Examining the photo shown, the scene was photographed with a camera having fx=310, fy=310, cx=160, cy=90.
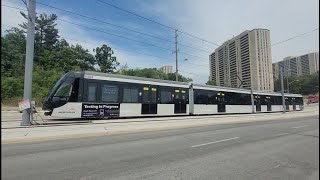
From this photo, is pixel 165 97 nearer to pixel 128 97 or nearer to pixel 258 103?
pixel 128 97

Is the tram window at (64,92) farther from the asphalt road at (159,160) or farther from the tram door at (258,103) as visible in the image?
the tram door at (258,103)

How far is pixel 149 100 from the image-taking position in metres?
23.6

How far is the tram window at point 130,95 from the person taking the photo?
21781mm

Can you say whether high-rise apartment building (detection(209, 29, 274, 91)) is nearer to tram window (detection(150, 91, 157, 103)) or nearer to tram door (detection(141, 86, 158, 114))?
tram window (detection(150, 91, 157, 103))

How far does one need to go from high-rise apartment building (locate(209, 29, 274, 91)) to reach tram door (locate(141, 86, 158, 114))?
2058cm

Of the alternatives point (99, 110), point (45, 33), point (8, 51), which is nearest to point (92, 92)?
point (99, 110)

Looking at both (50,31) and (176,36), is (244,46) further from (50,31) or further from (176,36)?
(50,31)

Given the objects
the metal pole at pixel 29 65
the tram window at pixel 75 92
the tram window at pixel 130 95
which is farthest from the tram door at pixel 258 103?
the metal pole at pixel 29 65

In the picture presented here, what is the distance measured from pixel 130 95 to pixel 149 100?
2.01 m

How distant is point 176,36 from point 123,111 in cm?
3030

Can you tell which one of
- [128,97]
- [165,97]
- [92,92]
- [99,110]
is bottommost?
[99,110]

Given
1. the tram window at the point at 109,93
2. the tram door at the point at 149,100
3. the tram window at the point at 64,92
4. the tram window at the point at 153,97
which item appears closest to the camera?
the tram window at the point at 64,92

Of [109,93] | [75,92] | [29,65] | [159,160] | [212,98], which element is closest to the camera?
[159,160]

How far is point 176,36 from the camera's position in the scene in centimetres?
4975
